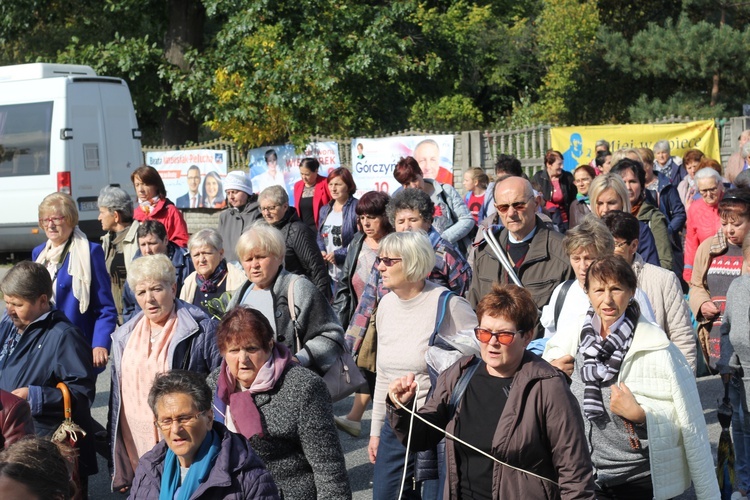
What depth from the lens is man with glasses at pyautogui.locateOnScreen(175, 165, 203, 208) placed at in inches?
805

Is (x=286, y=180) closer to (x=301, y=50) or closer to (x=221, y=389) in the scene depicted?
(x=301, y=50)

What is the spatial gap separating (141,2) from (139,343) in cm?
2332

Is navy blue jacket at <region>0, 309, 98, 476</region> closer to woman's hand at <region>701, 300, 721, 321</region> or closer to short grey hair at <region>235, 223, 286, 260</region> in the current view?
short grey hair at <region>235, 223, 286, 260</region>

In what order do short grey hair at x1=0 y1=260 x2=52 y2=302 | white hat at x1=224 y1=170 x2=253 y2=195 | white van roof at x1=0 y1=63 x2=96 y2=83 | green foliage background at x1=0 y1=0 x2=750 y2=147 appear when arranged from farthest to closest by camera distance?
green foliage background at x1=0 y1=0 x2=750 y2=147 → white van roof at x1=0 y1=63 x2=96 y2=83 → white hat at x1=224 y1=170 x2=253 y2=195 → short grey hair at x1=0 y1=260 x2=52 y2=302

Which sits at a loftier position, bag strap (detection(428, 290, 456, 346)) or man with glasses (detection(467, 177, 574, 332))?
man with glasses (detection(467, 177, 574, 332))

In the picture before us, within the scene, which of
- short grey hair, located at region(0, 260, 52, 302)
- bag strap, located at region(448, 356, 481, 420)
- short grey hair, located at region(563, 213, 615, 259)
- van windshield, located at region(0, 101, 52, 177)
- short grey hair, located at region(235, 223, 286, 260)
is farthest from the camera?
van windshield, located at region(0, 101, 52, 177)

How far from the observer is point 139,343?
17.4 ft

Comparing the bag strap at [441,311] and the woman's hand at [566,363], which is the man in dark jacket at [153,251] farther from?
the woman's hand at [566,363]

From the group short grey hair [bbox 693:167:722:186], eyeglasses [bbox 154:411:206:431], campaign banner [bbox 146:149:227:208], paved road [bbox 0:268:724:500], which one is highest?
campaign banner [bbox 146:149:227:208]

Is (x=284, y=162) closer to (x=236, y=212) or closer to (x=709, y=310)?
(x=236, y=212)

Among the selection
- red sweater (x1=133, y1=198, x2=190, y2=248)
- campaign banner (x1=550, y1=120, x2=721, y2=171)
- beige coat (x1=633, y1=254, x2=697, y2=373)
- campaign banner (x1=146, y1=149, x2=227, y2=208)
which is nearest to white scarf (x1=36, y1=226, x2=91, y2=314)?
red sweater (x1=133, y1=198, x2=190, y2=248)

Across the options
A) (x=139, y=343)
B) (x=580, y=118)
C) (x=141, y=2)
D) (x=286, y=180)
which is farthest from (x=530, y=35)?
(x=139, y=343)

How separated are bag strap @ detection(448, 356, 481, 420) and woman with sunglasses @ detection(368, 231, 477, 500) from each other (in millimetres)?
905

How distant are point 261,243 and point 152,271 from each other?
568 millimetres
